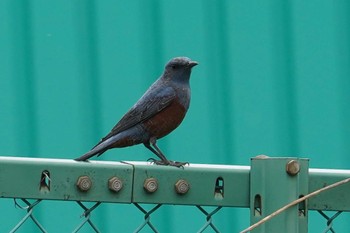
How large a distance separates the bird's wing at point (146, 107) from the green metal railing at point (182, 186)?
0.57m

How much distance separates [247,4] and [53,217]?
114 cm

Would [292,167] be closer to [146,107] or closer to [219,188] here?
[219,188]

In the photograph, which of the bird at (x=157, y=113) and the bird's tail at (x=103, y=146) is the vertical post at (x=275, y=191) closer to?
the bird's tail at (x=103, y=146)

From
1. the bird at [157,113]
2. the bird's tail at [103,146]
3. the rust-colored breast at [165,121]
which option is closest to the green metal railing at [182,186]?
the bird's tail at [103,146]

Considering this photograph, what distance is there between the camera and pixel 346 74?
11.7 ft

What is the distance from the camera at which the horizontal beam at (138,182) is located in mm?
1433

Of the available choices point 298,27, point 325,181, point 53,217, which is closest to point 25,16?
point 53,217

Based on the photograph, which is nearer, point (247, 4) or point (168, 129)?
point (168, 129)

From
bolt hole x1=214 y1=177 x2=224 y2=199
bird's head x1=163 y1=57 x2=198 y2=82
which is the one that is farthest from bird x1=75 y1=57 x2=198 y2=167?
bolt hole x1=214 y1=177 x2=224 y2=199

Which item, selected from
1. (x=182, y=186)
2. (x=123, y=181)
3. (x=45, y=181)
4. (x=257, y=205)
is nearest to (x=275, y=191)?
(x=257, y=205)

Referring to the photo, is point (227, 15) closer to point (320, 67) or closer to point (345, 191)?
point (320, 67)

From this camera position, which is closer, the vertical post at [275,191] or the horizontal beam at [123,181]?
the horizontal beam at [123,181]

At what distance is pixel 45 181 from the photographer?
4.81ft

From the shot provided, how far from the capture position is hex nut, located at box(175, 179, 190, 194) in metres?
1.57
